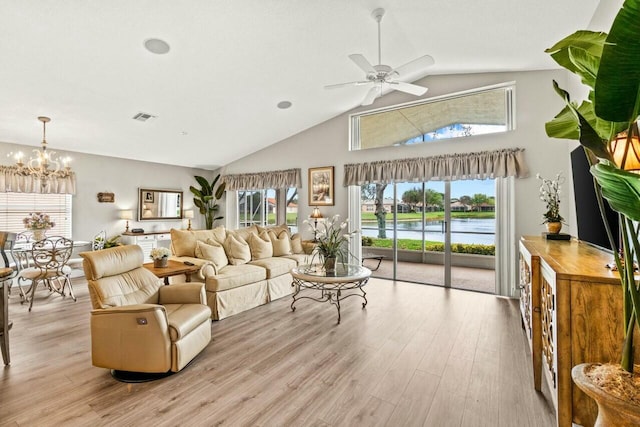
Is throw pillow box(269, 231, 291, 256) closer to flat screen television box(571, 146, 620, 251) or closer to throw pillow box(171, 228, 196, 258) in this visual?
throw pillow box(171, 228, 196, 258)

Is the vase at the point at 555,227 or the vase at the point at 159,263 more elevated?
the vase at the point at 555,227

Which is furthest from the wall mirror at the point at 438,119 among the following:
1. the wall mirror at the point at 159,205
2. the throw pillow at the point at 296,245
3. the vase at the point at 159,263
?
the wall mirror at the point at 159,205

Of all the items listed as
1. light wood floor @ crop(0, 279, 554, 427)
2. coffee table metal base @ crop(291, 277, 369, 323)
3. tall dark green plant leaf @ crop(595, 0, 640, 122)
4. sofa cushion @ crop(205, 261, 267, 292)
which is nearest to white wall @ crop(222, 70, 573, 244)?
light wood floor @ crop(0, 279, 554, 427)

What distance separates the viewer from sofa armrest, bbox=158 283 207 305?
3002 mm

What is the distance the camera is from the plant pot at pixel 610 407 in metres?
1.02

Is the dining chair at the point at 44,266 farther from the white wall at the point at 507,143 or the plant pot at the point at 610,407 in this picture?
the plant pot at the point at 610,407

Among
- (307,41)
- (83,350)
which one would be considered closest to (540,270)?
(307,41)

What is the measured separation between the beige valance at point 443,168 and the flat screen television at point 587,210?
5.78 ft

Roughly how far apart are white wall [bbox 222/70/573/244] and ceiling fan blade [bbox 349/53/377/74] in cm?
246

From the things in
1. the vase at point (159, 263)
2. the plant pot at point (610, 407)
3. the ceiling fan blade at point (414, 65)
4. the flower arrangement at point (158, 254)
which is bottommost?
the plant pot at point (610, 407)

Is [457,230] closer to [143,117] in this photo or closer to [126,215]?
[143,117]

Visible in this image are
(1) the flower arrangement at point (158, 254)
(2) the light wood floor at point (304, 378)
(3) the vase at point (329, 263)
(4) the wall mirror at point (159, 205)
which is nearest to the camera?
(2) the light wood floor at point (304, 378)

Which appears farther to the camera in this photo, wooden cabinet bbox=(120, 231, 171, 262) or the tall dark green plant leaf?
wooden cabinet bbox=(120, 231, 171, 262)

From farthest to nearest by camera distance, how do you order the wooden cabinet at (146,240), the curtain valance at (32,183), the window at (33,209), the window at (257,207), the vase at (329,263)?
1. the window at (257,207)
2. the wooden cabinet at (146,240)
3. the window at (33,209)
4. the curtain valance at (32,183)
5. the vase at (329,263)
